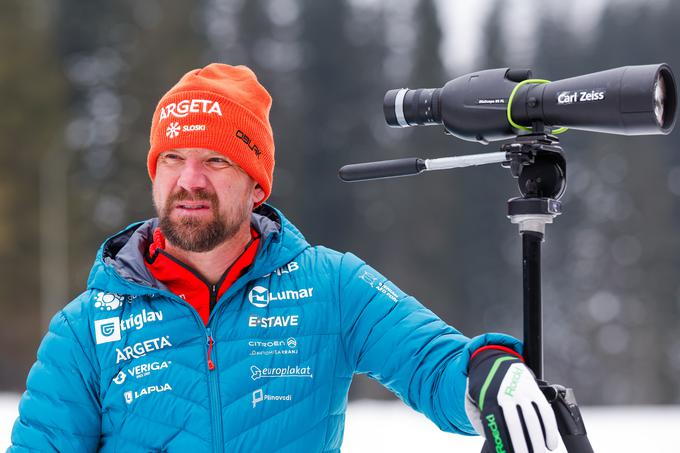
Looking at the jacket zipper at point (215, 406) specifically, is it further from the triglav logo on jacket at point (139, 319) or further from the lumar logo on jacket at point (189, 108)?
Result: the lumar logo on jacket at point (189, 108)

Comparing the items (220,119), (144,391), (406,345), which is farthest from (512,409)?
(220,119)

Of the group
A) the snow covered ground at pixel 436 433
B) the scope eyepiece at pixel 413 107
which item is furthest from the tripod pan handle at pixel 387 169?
the snow covered ground at pixel 436 433

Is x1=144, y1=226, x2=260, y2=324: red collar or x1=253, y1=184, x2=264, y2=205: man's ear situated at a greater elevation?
x1=253, y1=184, x2=264, y2=205: man's ear

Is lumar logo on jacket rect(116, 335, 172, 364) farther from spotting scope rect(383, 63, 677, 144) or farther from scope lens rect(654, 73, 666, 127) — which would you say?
scope lens rect(654, 73, 666, 127)

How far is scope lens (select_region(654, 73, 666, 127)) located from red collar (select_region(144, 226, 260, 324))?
1116 mm

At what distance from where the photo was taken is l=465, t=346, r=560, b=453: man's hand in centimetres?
165

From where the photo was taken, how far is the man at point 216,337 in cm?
214

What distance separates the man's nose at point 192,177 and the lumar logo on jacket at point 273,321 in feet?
1.20

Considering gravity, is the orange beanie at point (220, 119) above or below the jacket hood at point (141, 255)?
above

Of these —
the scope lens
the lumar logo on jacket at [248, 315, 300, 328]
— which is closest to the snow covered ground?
the lumar logo on jacket at [248, 315, 300, 328]

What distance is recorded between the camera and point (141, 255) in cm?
234

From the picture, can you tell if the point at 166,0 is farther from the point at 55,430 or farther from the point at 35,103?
the point at 55,430

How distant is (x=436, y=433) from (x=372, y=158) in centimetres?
2013

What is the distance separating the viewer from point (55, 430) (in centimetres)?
212
